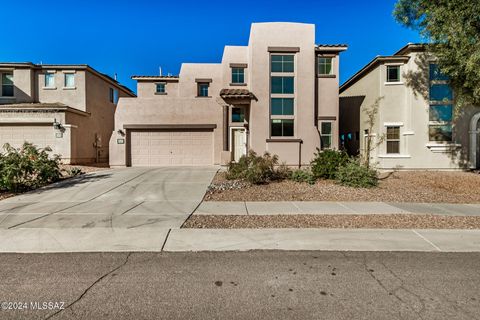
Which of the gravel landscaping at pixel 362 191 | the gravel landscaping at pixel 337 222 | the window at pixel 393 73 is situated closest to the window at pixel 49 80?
the gravel landscaping at pixel 362 191

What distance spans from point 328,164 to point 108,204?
888 centimetres

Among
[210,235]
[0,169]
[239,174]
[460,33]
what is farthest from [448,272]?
[0,169]

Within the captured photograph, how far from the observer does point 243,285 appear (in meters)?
3.50

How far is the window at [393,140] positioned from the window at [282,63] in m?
6.69

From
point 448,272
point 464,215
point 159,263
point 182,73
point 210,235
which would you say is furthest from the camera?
point 182,73

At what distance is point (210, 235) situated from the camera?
17.7ft

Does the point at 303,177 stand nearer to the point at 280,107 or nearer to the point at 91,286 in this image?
the point at 280,107

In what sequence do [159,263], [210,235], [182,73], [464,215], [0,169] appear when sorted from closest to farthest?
[159,263]
[210,235]
[464,215]
[0,169]
[182,73]

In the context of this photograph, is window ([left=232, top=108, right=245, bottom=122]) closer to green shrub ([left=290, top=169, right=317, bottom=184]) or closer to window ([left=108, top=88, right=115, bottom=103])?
green shrub ([left=290, top=169, right=317, bottom=184])

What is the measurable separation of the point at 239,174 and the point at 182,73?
1375 centimetres

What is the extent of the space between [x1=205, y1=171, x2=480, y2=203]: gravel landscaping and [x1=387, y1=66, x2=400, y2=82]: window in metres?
6.03

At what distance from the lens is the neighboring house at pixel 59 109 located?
17.0 metres

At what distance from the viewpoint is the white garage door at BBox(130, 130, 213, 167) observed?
695 inches

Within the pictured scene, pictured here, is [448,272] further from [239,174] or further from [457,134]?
[457,134]
